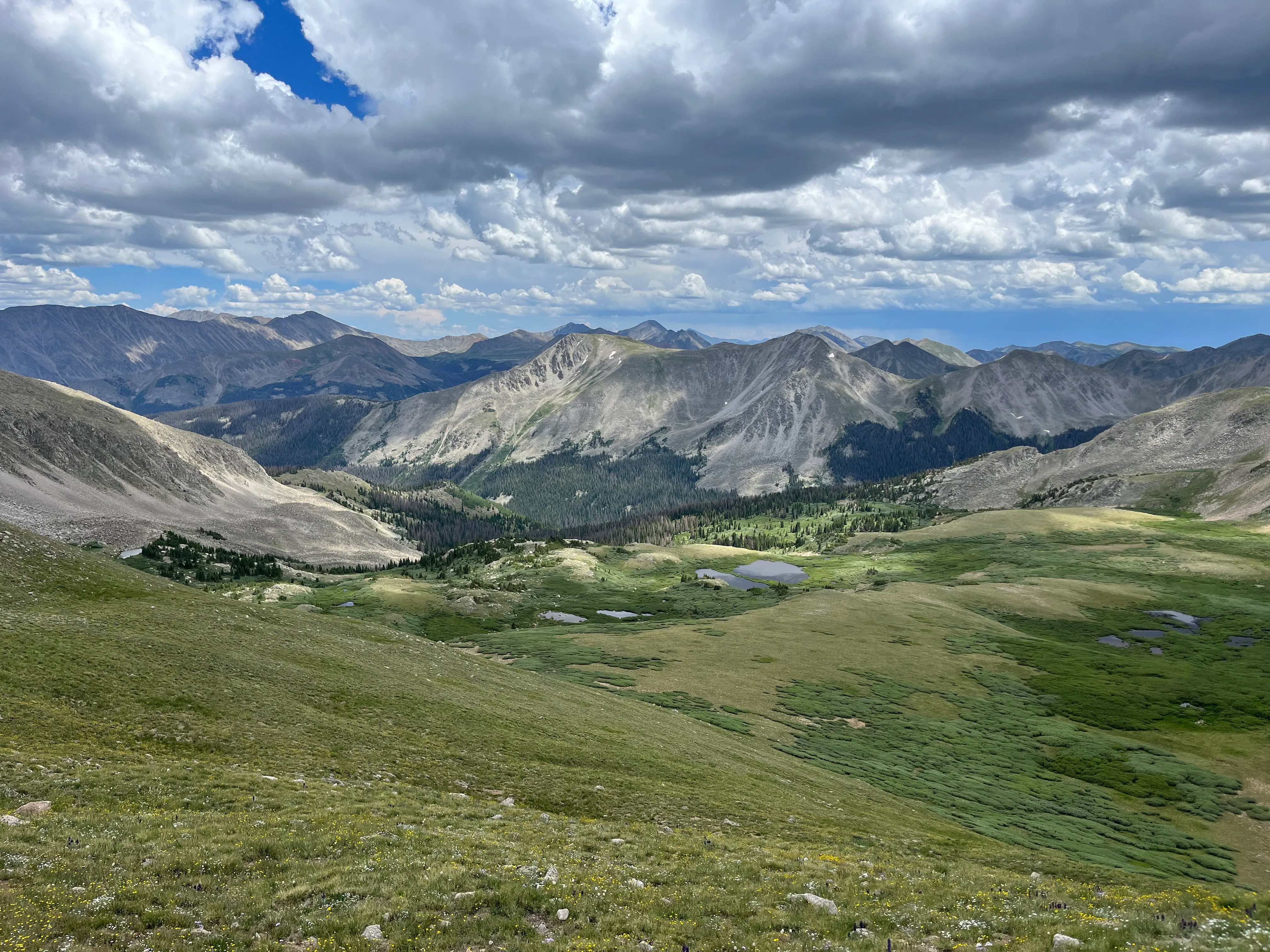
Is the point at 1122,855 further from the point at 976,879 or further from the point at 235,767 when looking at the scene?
the point at 235,767

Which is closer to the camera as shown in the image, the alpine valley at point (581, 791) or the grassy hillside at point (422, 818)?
the grassy hillside at point (422, 818)

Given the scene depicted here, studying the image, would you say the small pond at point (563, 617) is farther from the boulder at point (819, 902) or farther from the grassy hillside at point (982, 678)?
the boulder at point (819, 902)

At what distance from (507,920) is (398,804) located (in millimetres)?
12810

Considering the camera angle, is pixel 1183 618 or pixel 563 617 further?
pixel 563 617

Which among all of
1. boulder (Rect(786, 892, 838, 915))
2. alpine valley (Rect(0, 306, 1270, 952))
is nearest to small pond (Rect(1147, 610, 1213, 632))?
alpine valley (Rect(0, 306, 1270, 952))

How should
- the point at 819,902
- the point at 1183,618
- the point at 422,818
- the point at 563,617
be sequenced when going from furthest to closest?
the point at 563,617, the point at 1183,618, the point at 422,818, the point at 819,902

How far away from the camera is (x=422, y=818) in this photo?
28188 millimetres

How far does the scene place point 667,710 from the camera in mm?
69938

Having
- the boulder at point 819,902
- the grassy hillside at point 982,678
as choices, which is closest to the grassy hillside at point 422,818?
the boulder at point 819,902

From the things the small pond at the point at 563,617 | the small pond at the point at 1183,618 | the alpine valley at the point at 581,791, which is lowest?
the small pond at the point at 563,617

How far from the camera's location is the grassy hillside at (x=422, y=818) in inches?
741

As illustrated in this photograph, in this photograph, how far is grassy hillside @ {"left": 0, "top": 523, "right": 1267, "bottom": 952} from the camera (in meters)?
18.8

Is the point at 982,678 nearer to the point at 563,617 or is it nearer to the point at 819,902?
the point at 563,617

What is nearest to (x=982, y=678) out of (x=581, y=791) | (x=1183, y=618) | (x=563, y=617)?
(x=1183, y=618)
